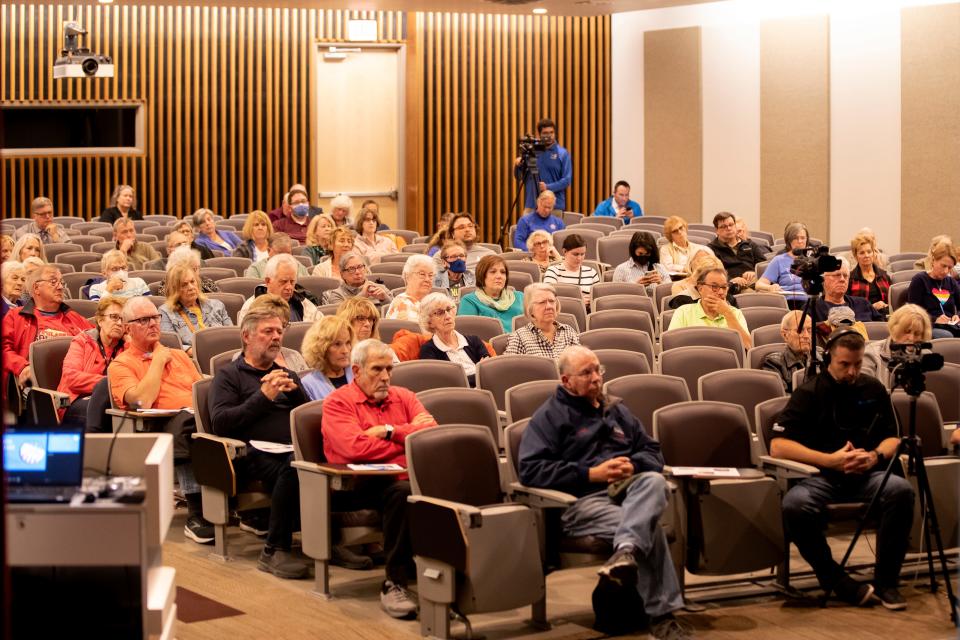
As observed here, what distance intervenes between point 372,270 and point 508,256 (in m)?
1.32

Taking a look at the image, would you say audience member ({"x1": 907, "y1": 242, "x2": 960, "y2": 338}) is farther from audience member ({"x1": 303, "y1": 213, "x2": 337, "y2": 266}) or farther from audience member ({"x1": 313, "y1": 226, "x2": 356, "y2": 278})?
audience member ({"x1": 303, "y1": 213, "x2": 337, "y2": 266})

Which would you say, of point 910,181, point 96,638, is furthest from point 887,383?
point 910,181

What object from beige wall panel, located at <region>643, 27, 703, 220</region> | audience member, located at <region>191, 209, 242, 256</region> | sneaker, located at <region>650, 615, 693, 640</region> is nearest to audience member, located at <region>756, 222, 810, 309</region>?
audience member, located at <region>191, 209, 242, 256</region>

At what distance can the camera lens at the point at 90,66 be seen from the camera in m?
13.3

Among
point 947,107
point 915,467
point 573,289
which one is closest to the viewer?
point 915,467

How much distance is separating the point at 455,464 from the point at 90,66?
9793 mm

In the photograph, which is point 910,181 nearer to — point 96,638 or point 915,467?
point 915,467

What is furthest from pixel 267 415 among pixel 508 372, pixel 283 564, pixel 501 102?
pixel 501 102

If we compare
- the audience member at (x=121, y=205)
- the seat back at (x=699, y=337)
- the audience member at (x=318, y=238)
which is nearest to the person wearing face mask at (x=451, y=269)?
the audience member at (x=318, y=238)

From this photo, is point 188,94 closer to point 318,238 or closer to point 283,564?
point 318,238

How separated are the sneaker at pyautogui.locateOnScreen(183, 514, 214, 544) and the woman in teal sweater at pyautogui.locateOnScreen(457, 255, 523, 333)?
2.33 meters

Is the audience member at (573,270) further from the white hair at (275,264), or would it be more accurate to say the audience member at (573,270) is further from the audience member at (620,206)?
the audience member at (620,206)

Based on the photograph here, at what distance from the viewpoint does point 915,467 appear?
5.30 metres

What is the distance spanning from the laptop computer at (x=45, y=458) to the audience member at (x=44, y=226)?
9.11 metres
